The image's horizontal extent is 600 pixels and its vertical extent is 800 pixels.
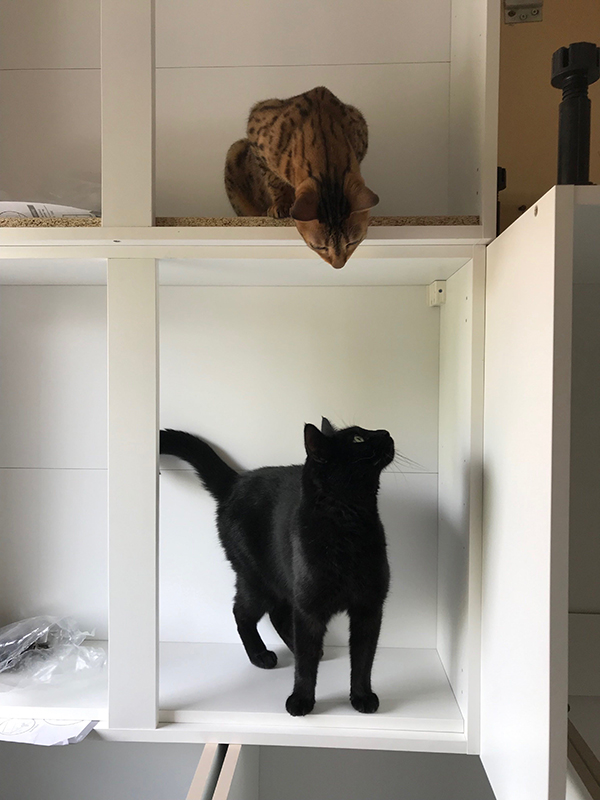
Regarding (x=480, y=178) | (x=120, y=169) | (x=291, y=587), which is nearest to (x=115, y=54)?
(x=120, y=169)

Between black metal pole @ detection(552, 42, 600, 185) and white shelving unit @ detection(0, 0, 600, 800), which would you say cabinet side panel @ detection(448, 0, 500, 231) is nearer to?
white shelving unit @ detection(0, 0, 600, 800)

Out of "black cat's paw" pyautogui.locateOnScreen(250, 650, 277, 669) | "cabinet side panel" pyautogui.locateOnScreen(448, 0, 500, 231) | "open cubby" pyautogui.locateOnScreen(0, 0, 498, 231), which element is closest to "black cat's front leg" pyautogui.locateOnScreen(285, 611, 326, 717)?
"black cat's paw" pyautogui.locateOnScreen(250, 650, 277, 669)

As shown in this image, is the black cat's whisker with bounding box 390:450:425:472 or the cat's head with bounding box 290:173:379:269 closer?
the cat's head with bounding box 290:173:379:269

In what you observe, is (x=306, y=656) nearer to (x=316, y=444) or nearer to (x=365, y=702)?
(x=365, y=702)

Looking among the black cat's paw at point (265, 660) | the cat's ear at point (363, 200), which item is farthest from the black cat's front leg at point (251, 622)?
the cat's ear at point (363, 200)

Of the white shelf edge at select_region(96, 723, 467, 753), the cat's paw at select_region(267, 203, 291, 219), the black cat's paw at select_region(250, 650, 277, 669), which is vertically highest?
the cat's paw at select_region(267, 203, 291, 219)

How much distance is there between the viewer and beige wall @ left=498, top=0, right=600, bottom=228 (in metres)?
1.00

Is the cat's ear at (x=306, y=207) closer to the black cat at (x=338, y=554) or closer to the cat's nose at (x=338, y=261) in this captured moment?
the cat's nose at (x=338, y=261)

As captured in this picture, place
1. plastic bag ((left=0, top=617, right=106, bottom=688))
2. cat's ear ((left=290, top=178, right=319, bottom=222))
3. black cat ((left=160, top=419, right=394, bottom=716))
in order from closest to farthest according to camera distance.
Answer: cat's ear ((left=290, top=178, right=319, bottom=222)), black cat ((left=160, top=419, right=394, bottom=716)), plastic bag ((left=0, top=617, right=106, bottom=688))

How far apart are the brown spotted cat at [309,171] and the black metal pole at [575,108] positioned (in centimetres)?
22

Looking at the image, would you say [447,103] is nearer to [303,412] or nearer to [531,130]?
[531,130]

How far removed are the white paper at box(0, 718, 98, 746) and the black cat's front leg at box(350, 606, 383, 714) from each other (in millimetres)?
363

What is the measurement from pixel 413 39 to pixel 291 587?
940 millimetres

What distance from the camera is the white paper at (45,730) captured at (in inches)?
29.4
